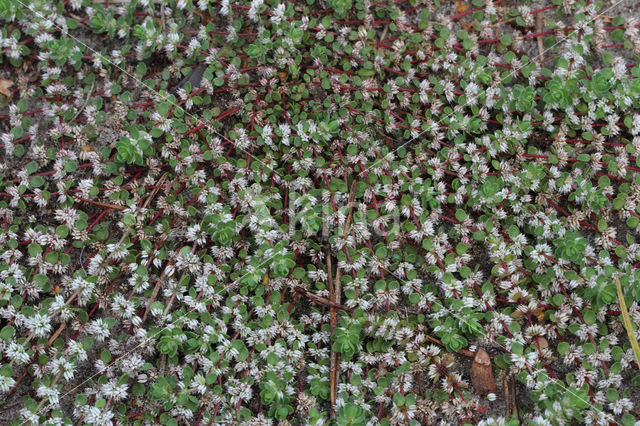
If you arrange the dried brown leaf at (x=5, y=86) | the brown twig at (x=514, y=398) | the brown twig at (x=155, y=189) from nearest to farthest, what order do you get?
the brown twig at (x=514, y=398) < the brown twig at (x=155, y=189) < the dried brown leaf at (x=5, y=86)

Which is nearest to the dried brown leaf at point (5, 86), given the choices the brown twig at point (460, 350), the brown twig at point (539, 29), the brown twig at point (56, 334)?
the brown twig at point (56, 334)

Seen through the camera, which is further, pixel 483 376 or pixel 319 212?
pixel 319 212

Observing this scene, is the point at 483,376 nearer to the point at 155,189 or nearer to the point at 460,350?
the point at 460,350

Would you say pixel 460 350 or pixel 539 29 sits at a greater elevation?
pixel 539 29

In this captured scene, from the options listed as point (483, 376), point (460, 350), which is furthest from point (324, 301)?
point (483, 376)

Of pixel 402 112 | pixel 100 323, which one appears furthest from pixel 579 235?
pixel 100 323

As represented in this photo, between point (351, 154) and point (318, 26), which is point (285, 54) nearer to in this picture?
point (318, 26)

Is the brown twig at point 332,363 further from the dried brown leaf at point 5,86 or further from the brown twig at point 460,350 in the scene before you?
the dried brown leaf at point 5,86

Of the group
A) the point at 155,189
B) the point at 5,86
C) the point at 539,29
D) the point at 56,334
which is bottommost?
the point at 56,334

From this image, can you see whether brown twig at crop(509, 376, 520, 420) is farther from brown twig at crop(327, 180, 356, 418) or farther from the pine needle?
brown twig at crop(327, 180, 356, 418)
